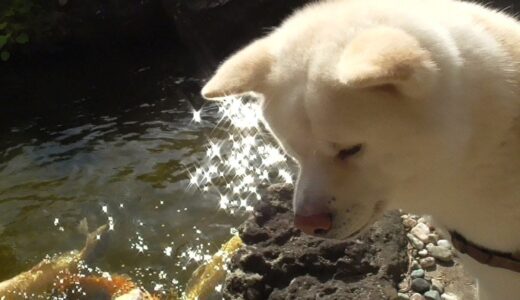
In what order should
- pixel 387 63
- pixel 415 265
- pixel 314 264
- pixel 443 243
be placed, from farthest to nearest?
pixel 443 243 → pixel 415 265 → pixel 314 264 → pixel 387 63

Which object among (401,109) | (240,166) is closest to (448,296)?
(401,109)

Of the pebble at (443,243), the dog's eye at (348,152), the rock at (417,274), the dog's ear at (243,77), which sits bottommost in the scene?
the pebble at (443,243)

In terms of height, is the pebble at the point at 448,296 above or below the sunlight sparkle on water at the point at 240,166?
above

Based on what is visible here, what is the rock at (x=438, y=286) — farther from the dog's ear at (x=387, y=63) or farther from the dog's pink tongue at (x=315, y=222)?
the dog's ear at (x=387, y=63)

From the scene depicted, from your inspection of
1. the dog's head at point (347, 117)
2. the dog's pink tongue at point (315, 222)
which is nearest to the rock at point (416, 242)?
the dog's head at point (347, 117)

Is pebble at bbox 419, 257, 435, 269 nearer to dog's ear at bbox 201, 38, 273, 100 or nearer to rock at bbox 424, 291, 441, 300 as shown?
rock at bbox 424, 291, 441, 300

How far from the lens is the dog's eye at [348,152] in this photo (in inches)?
68.3

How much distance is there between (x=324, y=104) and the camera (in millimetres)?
1702

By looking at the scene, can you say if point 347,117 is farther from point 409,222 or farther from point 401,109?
point 409,222

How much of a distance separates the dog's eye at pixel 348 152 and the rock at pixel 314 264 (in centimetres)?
87

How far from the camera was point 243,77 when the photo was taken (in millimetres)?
1925

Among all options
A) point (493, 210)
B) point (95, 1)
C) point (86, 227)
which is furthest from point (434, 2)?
point (95, 1)

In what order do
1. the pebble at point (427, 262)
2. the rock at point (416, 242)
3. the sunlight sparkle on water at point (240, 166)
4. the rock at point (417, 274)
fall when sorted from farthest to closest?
the sunlight sparkle on water at point (240, 166)
the rock at point (416, 242)
the pebble at point (427, 262)
the rock at point (417, 274)

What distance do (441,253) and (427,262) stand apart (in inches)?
3.4
